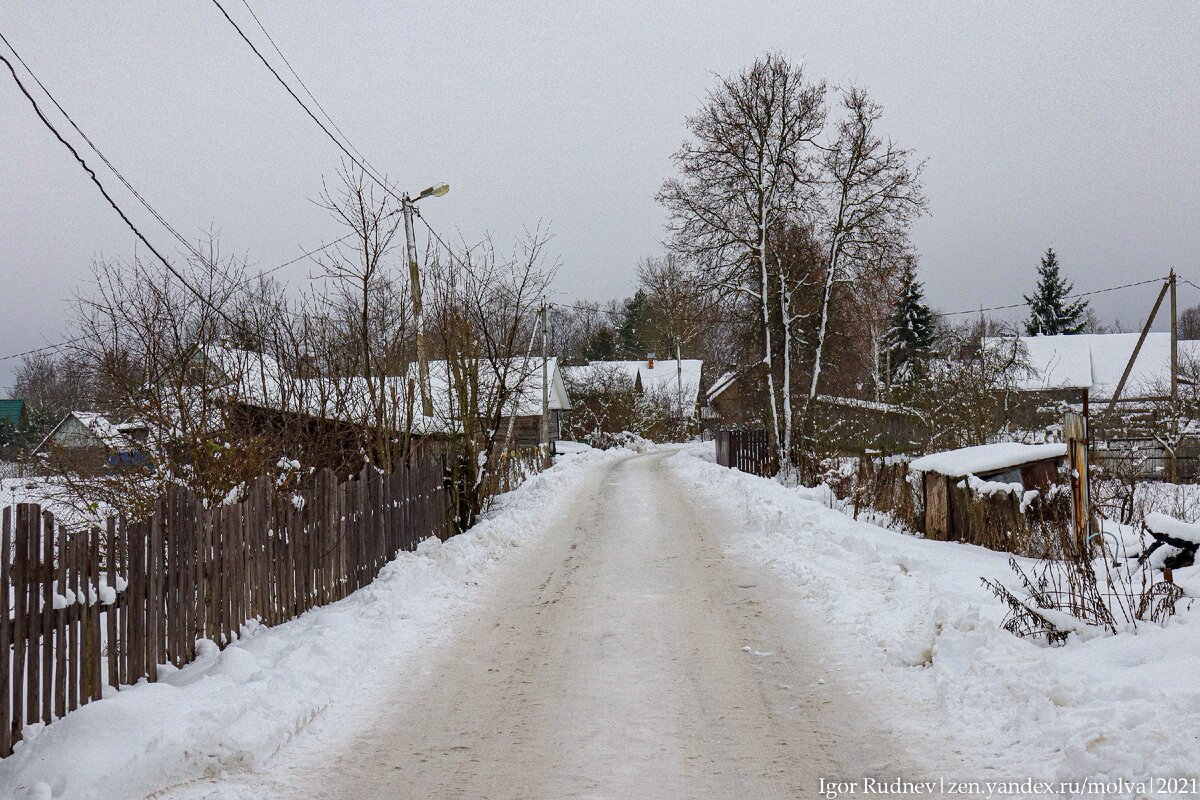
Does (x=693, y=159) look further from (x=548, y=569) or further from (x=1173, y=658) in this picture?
(x=1173, y=658)

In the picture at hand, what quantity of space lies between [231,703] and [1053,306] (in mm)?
68508

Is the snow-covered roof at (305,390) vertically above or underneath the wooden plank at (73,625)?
above

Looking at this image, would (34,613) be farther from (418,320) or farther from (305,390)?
(418,320)

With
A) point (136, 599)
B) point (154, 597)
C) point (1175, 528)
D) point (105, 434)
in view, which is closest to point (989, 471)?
point (1175, 528)

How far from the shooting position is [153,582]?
18.6 feet

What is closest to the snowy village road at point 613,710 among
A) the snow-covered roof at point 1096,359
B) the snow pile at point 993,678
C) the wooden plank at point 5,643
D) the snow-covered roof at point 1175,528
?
the snow pile at point 993,678

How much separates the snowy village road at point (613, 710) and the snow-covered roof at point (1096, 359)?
48495 mm

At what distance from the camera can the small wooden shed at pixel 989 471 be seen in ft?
36.7

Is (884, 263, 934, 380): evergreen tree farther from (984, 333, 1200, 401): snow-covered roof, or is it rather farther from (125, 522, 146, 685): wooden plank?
(125, 522, 146, 685): wooden plank

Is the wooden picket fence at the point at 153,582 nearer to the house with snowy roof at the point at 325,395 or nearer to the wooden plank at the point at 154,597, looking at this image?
the wooden plank at the point at 154,597

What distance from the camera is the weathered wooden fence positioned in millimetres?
27898

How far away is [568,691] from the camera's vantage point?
5.63m

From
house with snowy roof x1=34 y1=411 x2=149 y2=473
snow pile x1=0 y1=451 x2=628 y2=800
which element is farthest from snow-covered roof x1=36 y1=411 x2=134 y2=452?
snow pile x1=0 y1=451 x2=628 y2=800

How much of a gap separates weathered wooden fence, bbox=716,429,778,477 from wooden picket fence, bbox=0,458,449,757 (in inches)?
784
